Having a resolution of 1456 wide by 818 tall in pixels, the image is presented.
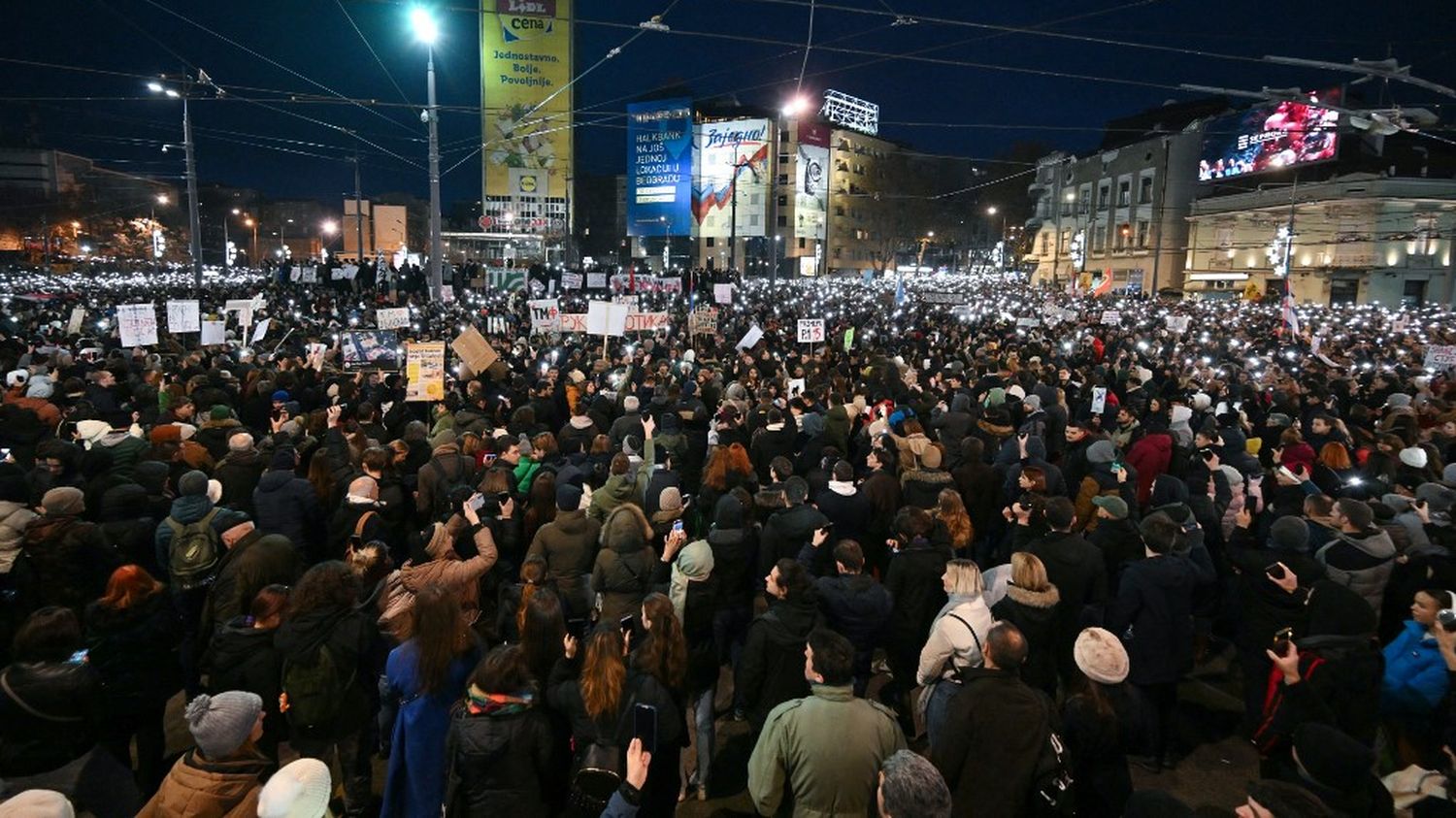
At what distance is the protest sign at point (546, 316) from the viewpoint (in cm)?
1590

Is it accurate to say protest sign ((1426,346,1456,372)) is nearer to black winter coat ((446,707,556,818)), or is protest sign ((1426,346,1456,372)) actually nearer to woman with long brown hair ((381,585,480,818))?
black winter coat ((446,707,556,818))

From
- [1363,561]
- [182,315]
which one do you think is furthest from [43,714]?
[182,315]

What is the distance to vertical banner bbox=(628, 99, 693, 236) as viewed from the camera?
2963 inches

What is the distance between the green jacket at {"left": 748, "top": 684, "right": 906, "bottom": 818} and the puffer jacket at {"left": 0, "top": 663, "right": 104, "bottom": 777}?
300cm

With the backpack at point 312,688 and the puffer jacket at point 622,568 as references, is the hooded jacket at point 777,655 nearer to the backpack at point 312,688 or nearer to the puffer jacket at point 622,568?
the puffer jacket at point 622,568

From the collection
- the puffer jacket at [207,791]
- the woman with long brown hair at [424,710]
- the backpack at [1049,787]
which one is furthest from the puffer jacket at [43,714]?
the backpack at [1049,787]

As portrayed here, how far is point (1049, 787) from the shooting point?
320 cm

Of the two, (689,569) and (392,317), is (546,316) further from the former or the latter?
(689,569)

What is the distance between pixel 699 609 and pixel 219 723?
255 centimetres

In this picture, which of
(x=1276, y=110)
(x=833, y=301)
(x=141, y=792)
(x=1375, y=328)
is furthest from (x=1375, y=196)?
(x=141, y=792)

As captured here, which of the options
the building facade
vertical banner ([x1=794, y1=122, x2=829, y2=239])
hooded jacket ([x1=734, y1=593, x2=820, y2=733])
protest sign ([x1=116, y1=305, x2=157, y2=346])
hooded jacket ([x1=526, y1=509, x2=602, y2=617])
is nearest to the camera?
hooded jacket ([x1=734, y1=593, x2=820, y2=733])

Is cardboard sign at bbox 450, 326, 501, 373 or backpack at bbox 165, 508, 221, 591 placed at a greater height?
cardboard sign at bbox 450, 326, 501, 373

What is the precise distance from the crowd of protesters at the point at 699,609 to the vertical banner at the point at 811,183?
77229 mm

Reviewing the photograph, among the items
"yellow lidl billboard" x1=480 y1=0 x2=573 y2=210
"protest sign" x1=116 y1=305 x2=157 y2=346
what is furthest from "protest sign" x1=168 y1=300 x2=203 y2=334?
"yellow lidl billboard" x1=480 y1=0 x2=573 y2=210
